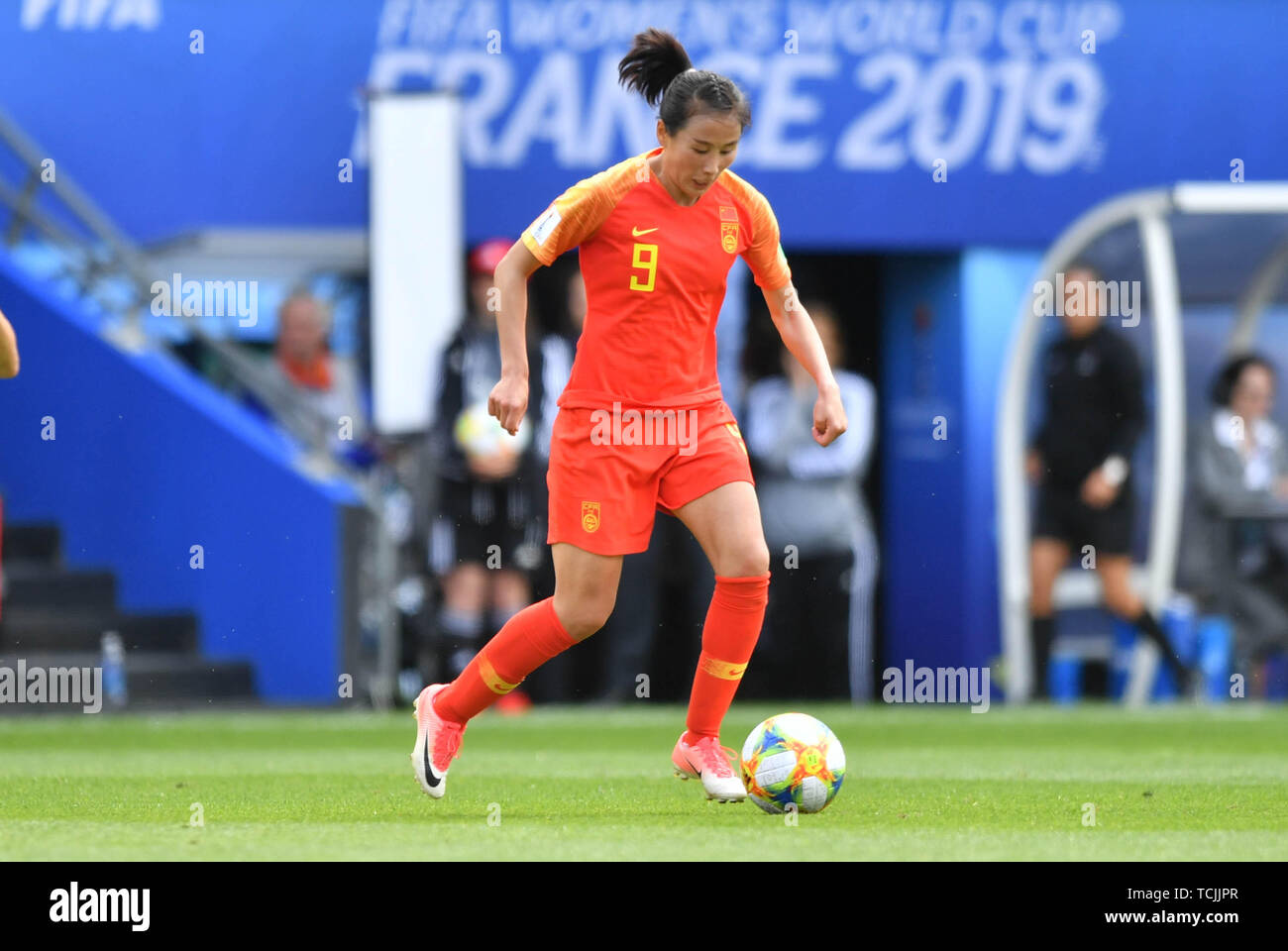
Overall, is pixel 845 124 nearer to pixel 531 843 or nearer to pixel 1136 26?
pixel 1136 26

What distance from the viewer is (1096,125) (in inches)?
608

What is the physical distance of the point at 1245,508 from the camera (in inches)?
542

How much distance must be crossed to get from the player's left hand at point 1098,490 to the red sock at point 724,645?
6.27 metres

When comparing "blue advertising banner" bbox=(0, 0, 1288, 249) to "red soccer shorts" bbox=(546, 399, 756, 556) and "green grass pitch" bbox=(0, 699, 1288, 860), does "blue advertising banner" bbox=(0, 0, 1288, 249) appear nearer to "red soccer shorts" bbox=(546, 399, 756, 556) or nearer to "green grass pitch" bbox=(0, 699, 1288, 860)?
"green grass pitch" bbox=(0, 699, 1288, 860)

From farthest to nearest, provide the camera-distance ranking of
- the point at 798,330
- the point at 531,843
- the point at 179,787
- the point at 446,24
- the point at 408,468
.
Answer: the point at 446,24
the point at 408,468
the point at 179,787
the point at 798,330
the point at 531,843

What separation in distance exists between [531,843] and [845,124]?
10102mm

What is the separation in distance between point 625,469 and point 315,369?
7980 mm

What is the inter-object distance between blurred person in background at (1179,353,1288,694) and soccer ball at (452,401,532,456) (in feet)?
14.0

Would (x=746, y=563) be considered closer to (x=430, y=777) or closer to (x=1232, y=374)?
(x=430, y=777)

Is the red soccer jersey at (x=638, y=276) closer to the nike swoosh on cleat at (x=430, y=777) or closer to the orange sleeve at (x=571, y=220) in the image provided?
the orange sleeve at (x=571, y=220)

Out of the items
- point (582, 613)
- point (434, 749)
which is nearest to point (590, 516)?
point (582, 613)

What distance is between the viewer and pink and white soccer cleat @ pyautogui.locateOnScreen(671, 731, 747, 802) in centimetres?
704
